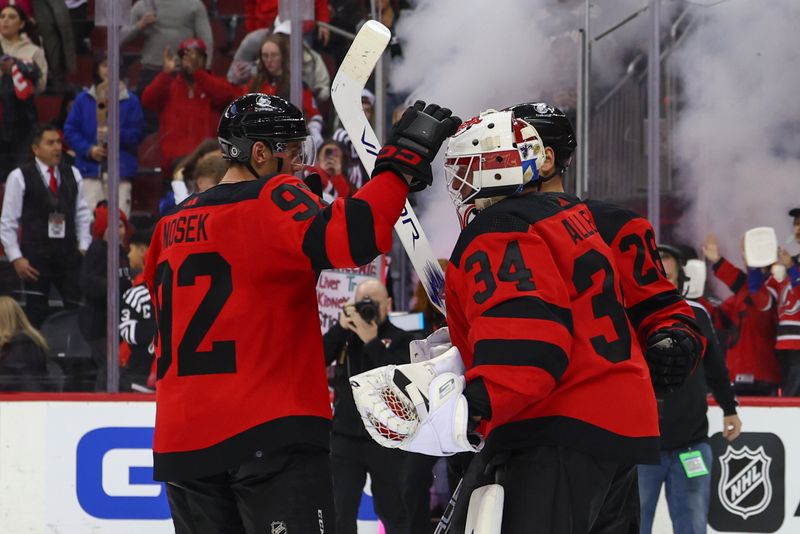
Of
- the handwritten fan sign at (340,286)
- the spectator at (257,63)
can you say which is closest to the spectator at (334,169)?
the spectator at (257,63)

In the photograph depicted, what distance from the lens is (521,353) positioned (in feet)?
6.77

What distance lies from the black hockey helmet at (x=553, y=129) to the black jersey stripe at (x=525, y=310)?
52 cm

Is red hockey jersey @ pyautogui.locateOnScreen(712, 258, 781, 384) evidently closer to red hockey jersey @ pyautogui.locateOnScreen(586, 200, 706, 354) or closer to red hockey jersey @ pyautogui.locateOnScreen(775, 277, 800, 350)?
red hockey jersey @ pyautogui.locateOnScreen(775, 277, 800, 350)

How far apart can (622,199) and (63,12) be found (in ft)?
8.41

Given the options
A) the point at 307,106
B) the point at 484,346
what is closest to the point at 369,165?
the point at 484,346

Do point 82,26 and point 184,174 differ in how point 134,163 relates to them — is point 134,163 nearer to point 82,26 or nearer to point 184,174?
point 184,174

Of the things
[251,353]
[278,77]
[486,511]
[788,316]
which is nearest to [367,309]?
[278,77]

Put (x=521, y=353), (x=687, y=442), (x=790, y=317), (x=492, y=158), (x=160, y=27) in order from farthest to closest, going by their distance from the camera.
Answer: (x=160, y=27), (x=790, y=317), (x=687, y=442), (x=492, y=158), (x=521, y=353)

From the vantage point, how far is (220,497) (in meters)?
2.57

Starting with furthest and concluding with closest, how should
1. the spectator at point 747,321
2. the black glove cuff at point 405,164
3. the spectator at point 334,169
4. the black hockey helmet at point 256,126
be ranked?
1. the spectator at point 334,169
2. the spectator at point 747,321
3. the black hockey helmet at point 256,126
4. the black glove cuff at point 405,164

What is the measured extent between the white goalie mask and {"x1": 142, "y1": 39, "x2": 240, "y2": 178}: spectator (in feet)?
9.95

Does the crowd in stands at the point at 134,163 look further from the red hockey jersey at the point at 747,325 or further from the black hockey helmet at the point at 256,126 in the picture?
the black hockey helmet at the point at 256,126

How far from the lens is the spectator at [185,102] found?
17.1ft

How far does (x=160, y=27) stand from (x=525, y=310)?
3.54 meters
